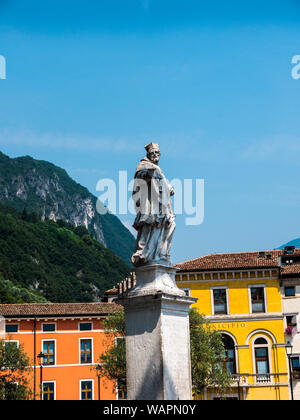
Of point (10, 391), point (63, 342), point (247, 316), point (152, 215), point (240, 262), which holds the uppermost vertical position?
point (240, 262)

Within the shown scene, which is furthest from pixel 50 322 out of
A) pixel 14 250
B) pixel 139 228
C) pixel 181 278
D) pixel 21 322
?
pixel 14 250

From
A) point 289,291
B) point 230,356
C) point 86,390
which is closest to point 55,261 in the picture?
point 86,390

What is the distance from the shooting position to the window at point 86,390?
184ft

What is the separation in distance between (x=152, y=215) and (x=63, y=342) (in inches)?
1822

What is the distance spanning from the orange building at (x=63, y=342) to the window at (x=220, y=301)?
33.4ft

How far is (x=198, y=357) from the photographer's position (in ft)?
133

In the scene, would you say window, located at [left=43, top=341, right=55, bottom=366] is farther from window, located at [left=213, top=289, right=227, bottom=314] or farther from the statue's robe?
the statue's robe

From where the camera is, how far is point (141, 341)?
38.2ft

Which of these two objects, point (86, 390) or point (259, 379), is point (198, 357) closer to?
point (259, 379)

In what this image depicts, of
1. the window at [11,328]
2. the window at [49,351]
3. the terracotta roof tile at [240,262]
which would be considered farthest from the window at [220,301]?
the window at [11,328]

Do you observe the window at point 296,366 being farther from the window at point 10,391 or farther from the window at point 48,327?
the window at point 10,391
